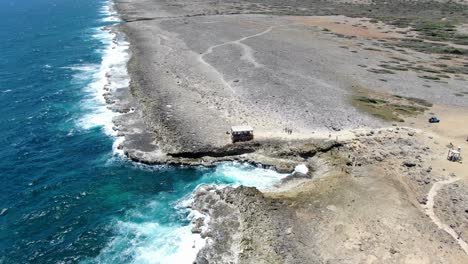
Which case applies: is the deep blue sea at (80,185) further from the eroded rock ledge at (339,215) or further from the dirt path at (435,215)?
the dirt path at (435,215)

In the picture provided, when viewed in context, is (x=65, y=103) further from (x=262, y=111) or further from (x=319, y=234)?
(x=319, y=234)

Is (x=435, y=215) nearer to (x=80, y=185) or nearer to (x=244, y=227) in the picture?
(x=244, y=227)

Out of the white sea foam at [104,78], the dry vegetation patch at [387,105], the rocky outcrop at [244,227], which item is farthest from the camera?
the white sea foam at [104,78]

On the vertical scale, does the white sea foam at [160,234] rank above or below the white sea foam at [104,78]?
below

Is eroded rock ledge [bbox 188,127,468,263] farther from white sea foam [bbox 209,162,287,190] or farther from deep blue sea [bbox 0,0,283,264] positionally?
deep blue sea [bbox 0,0,283,264]

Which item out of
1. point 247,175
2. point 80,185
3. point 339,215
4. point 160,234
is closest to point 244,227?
point 160,234

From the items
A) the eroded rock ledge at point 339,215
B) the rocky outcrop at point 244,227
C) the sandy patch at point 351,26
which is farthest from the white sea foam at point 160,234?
the sandy patch at point 351,26
